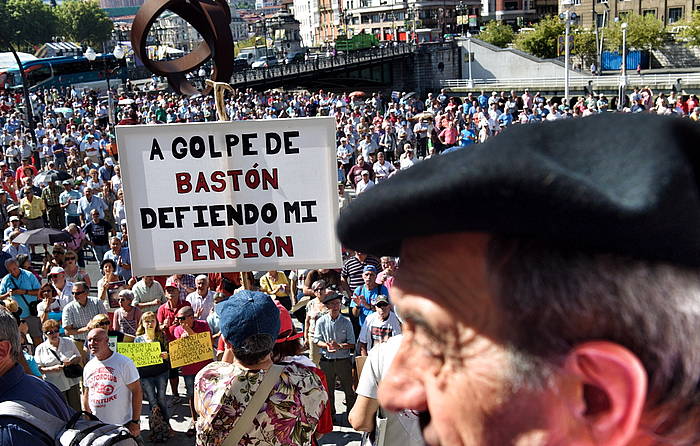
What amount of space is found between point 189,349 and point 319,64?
55251 millimetres

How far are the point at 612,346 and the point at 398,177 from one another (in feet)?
1.11

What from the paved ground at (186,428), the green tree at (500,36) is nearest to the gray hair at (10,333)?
the paved ground at (186,428)

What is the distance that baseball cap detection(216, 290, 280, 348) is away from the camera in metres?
3.28

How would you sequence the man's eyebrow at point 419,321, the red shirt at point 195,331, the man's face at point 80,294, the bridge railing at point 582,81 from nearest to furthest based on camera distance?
1. the man's eyebrow at point 419,321
2. the red shirt at point 195,331
3. the man's face at point 80,294
4. the bridge railing at point 582,81

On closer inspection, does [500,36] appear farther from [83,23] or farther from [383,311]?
[83,23]

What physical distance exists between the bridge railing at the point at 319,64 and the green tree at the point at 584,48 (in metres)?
15.0

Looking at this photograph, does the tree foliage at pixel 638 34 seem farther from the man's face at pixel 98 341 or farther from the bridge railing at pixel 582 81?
the man's face at pixel 98 341

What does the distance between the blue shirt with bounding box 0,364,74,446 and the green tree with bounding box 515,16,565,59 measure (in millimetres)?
56901

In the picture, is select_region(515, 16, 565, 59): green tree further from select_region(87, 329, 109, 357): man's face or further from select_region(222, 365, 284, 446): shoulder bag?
select_region(222, 365, 284, 446): shoulder bag

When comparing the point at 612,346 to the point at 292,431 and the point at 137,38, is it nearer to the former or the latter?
the point at 292,431

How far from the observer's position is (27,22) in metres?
99.3

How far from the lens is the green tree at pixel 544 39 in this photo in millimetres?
55844

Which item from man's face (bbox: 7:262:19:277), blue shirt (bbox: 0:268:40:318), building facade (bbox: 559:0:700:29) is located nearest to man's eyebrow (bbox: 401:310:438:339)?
blue shirt (bbox: 0:268:40:318)

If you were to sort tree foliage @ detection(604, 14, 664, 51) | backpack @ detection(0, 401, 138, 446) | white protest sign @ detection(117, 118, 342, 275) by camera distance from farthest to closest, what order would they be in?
tree foliage @ detection(604, 14, 664, 51)
white protest sign @ detection(117, 118, 342, 275)
backpack @ detection(0, 401, 138, 446)
